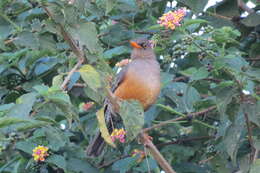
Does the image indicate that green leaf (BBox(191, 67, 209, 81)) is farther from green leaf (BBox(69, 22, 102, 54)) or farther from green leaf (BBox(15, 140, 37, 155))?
green leaf (BBox(15, 140, 37, 155))

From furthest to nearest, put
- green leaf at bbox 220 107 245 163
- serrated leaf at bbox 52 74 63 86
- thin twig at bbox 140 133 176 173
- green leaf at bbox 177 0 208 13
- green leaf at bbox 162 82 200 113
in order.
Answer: green leaf at bbox 162 82 200 113
green leaf at bbox 177 0 208 13
green leaf at bbox 220 107 245 163
thin twig at bbox 140 133 176 173
serrated leaf at bbox 52 74 63 86

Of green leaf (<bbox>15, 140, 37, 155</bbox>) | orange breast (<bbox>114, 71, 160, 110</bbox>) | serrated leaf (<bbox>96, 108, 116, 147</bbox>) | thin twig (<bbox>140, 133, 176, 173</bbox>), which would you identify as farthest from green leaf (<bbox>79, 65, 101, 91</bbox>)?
orange breast (<bbox>114, 71, 160, 110</bbox>)

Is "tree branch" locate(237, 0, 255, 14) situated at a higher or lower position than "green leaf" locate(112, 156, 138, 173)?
higher

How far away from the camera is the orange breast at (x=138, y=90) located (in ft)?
17.0

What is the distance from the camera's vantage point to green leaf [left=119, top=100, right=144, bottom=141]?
3369 mm

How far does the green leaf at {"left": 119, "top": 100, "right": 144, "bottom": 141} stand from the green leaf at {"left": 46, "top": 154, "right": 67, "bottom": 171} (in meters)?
1.00

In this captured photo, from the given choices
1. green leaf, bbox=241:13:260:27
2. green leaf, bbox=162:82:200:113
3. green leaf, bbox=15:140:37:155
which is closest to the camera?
green leaf, bbox=15:140:37:155

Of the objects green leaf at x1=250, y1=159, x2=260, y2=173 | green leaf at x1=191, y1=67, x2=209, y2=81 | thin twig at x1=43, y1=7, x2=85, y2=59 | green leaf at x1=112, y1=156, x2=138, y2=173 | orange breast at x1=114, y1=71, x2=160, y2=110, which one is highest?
thin twig at x1=43, y1=7, x2=85, y2=59

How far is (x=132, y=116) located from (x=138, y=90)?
75.8 inches

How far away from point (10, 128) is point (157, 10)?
308 centimetres

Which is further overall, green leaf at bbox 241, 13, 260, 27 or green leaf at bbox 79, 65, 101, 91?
green leaf at bbox 241, 13, 260, 27

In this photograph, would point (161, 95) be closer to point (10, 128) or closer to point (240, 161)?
point (240, 161)

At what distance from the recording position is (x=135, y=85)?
5.35 m

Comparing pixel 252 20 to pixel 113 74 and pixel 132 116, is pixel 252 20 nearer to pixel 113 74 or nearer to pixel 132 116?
pixel 113 74
